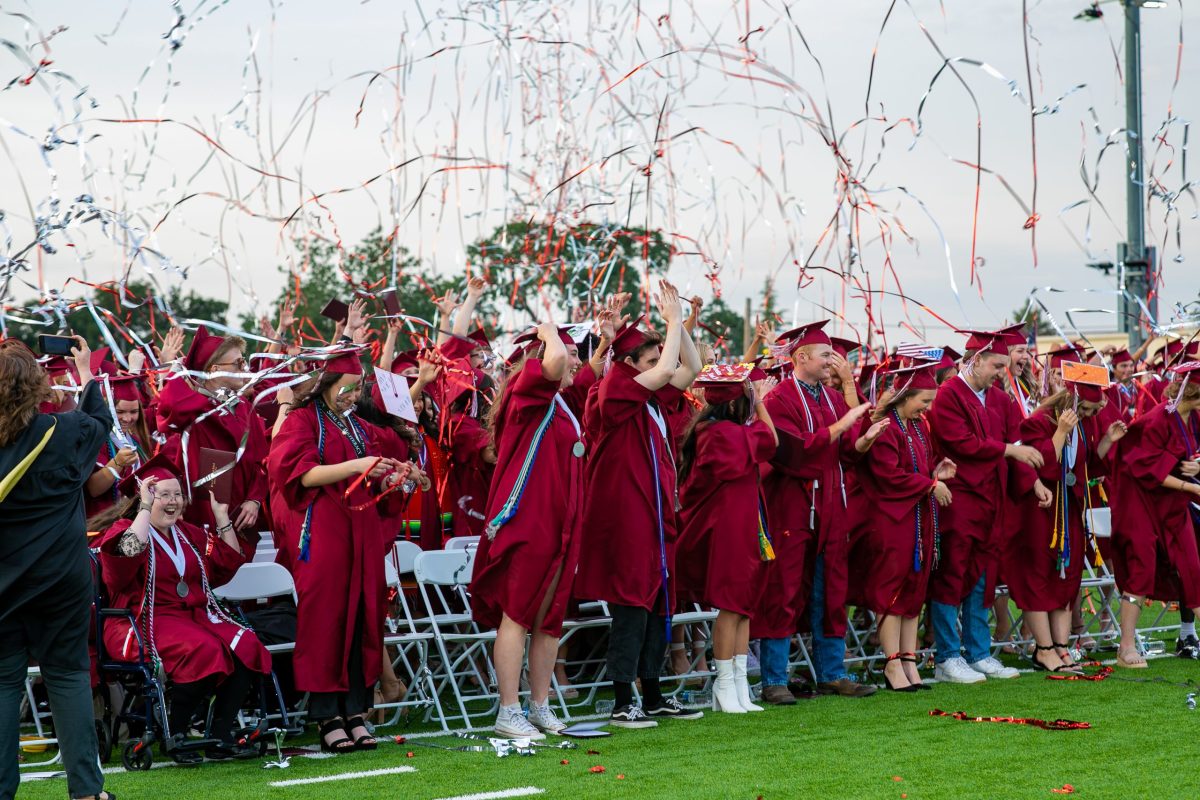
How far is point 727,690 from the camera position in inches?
326

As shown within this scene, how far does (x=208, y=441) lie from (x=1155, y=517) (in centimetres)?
654

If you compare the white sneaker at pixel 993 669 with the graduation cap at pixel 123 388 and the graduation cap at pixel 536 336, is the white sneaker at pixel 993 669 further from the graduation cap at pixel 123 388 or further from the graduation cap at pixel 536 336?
the graduation cap at pixel 123 388

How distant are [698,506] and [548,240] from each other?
2.18 m

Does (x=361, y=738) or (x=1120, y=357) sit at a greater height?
(x=1120, y=357)

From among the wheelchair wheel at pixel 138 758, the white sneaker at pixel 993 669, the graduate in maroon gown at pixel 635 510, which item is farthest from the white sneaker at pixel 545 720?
the white sneaker at pixel 993 669

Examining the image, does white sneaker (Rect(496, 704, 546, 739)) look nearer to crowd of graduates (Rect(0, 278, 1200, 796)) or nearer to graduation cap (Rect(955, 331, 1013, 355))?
crowd of graduates (Rect(0, 278, 1200, 796))

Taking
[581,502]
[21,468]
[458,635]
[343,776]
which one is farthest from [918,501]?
[21,468]

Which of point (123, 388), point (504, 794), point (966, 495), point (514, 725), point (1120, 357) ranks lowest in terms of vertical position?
point (504, 794)

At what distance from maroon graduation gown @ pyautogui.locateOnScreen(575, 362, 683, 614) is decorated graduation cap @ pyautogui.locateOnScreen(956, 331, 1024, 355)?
2650 mm

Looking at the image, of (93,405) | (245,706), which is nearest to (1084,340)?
(245,706)

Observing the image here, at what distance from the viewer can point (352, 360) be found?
7.42m

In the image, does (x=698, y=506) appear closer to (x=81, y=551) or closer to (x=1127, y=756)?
(x=1127, y=756)

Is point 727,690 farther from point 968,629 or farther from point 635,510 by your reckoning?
point 968,629

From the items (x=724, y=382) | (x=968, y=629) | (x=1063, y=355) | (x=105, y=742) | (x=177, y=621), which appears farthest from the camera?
(x=1063, y=355)
